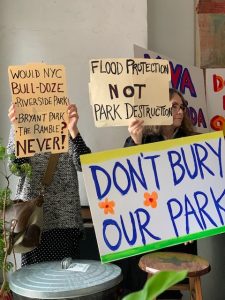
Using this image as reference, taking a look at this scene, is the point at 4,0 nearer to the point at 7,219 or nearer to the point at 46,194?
the point at 46,194

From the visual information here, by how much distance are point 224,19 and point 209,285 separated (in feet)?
4.69

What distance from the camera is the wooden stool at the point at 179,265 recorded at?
146 cm

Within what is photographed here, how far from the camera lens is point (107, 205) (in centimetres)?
128

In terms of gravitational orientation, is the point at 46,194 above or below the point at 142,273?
above

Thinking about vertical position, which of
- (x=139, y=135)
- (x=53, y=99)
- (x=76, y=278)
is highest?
(x=53, y=99)

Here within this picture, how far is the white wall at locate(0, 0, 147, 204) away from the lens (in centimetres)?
210

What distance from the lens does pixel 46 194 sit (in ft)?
5.40

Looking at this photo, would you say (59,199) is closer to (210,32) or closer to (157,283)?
(157,283)

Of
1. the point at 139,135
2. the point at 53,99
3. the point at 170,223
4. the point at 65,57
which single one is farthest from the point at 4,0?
the point at 170,223

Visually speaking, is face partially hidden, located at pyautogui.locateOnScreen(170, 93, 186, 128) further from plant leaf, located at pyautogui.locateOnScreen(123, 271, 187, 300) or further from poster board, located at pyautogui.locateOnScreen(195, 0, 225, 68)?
plant leaf, located at pyautogui.locateOnScreen(123, 271, 187, 300)

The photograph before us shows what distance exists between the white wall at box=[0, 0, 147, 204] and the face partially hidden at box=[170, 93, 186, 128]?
0.43 metres

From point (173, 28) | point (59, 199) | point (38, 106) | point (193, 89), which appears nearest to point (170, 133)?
point (193, 89)

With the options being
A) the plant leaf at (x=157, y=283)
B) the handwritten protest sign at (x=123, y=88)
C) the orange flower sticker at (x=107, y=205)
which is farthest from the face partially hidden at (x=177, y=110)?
the plant leaf at (x=157, y=283)

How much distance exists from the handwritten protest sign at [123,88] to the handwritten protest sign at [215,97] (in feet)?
2.75
